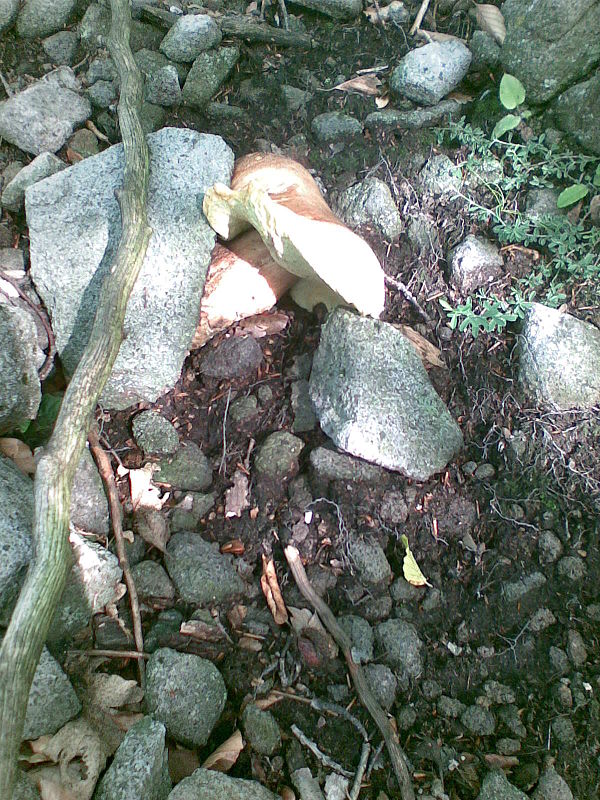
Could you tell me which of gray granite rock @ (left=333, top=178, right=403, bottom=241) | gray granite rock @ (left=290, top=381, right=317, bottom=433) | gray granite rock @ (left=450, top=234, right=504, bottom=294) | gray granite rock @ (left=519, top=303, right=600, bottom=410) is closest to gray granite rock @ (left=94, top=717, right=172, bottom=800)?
gray granite rock @ (left=290, top=381, right=317, bottom=433)

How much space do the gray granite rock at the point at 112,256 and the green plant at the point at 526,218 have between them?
135 centimetres

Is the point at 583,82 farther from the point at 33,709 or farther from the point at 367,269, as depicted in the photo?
the point at 33,709

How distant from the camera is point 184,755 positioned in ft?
7.85

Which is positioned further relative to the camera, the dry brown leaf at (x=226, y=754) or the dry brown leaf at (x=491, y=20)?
the dry brown leaf at (x=491, y=20)

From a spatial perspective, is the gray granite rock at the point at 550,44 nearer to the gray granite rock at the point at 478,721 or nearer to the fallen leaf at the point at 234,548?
the fallen leaf at the point at 234,548

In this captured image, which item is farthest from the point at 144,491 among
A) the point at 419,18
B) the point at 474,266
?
the point at 419,18

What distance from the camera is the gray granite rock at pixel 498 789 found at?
2338 millimetres

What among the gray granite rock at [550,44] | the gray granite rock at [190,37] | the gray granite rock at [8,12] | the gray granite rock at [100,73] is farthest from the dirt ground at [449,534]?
the gray granite rock at [190,37]

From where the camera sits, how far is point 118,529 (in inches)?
112

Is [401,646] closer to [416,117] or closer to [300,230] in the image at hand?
[300,230]

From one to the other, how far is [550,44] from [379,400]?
7.28 ft

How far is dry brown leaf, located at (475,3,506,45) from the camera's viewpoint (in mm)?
3862

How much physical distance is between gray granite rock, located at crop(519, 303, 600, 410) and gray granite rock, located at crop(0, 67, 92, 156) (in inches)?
113

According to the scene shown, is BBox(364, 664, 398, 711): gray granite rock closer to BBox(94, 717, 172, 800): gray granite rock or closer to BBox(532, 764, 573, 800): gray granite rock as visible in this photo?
BBox(532, 764, 573, 800): gray granite rock
